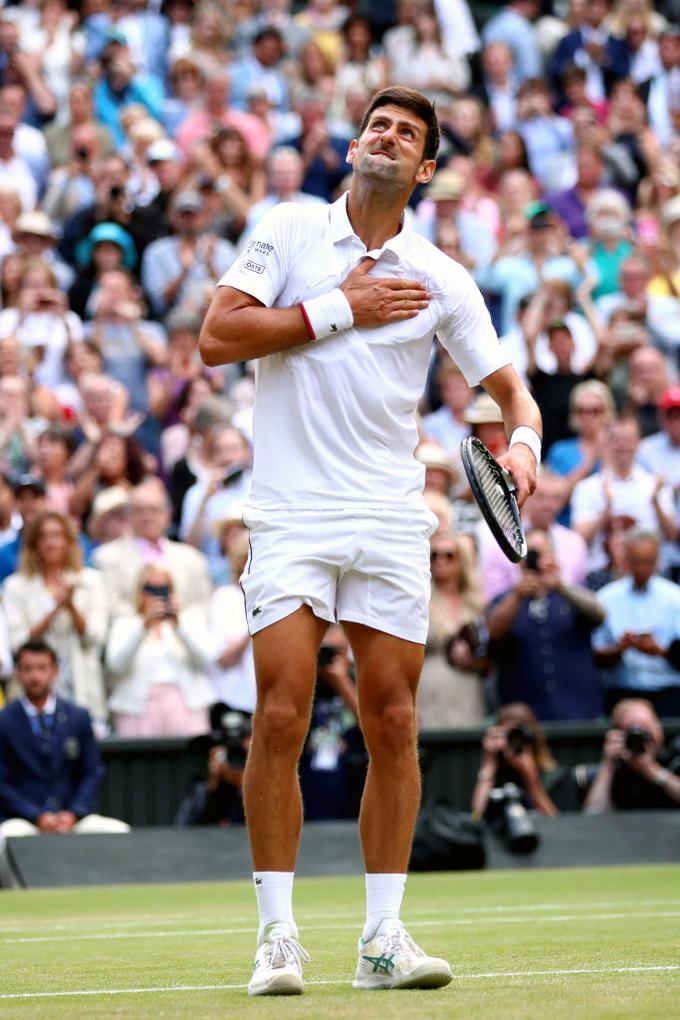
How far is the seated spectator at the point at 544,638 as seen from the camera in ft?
41.3

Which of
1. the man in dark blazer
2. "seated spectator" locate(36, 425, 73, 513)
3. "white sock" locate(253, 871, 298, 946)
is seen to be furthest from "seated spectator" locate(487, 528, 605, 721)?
the man in dark blazer

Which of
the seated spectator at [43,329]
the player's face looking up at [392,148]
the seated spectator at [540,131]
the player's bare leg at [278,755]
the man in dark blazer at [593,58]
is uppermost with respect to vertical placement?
the man in dark blazer at [593,58]

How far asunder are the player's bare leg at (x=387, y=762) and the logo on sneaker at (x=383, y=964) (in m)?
0.11

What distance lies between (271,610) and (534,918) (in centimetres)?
293

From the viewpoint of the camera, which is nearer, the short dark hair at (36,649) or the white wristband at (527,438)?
the white wristband at (527,438)

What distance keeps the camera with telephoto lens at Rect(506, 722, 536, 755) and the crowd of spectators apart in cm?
62

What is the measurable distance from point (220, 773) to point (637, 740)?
→ 2439mm

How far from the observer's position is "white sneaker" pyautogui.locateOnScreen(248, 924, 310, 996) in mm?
5152

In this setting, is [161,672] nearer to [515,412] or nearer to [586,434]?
[586,434]

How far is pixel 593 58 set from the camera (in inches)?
829

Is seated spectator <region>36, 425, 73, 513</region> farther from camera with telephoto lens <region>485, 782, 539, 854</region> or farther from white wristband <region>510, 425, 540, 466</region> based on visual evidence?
white wristband <region>510, 425, 540, 466</region>

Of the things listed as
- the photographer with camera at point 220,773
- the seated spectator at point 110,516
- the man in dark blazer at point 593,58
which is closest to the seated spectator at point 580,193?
the man in dark blazer at point 593,58

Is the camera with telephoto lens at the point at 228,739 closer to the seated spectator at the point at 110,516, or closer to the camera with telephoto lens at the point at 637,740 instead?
the seated spectator at the point at 110,516

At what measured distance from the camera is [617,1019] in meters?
4.43
